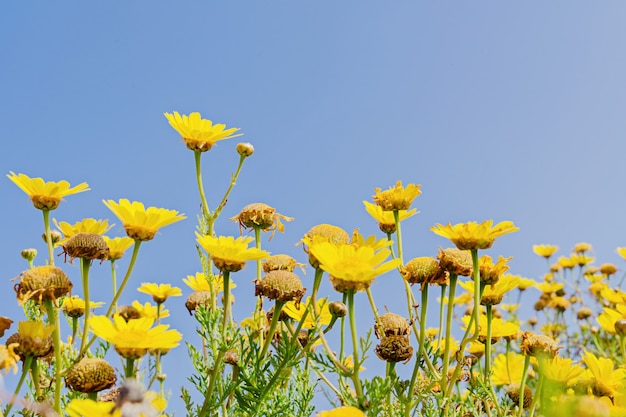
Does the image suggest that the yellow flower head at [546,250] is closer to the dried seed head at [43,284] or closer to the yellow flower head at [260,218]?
the yellow flower head at [260,218]

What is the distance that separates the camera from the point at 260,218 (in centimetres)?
245

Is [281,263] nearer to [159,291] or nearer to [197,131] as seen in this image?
[197,131]

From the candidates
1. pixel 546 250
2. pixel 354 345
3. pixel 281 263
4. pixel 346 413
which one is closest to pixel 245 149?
pixel 281 263

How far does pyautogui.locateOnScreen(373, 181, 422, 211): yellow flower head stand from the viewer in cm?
230

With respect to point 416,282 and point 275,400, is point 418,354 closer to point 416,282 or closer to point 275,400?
point 416,282

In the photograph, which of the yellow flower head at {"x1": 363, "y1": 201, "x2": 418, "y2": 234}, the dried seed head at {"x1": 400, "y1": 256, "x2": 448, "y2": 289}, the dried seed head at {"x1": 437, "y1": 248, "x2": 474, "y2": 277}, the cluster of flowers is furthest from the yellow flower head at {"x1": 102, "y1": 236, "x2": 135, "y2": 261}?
the dried seed head at {"x1": 437, "y1": 248, "x2": 474, "y2": 277}

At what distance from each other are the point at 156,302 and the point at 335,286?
177cm

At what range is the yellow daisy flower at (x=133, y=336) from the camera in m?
1.60

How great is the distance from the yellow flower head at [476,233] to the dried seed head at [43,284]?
1.22 m

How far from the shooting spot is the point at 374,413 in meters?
1.71

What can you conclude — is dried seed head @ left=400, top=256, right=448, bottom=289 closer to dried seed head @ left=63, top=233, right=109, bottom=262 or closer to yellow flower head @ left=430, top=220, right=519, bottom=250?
yellow flower head @ left=430, top=220, right=519, bottom=250

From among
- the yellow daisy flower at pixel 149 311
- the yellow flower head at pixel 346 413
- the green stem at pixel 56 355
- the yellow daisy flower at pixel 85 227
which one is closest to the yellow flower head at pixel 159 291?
the yellow daisy flower at pixel 149 311

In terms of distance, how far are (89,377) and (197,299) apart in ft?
2.74

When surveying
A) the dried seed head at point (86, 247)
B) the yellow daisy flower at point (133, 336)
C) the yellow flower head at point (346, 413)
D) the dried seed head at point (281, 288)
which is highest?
the dried seed head at point (86, 247)
